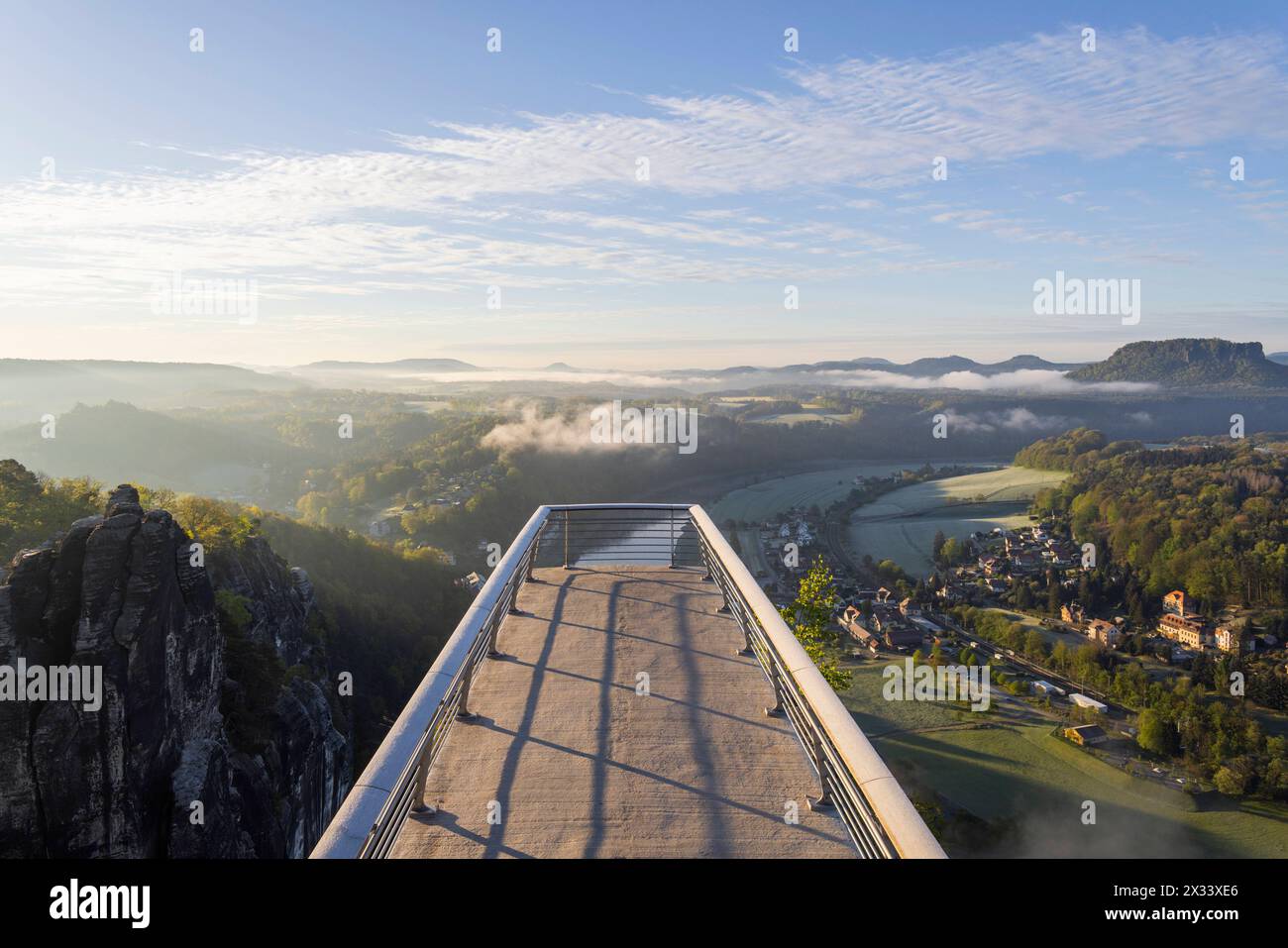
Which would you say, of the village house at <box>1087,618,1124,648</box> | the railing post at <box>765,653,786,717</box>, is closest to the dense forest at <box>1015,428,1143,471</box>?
the village house at <box>1087,618,1124,648</box>

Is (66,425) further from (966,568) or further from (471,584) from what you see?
(966,568)

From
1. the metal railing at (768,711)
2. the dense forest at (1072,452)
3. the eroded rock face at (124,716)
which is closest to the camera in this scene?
the metal railing at (768,711)

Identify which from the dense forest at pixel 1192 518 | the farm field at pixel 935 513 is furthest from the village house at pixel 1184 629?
Result: the farm field at pixel 935 513

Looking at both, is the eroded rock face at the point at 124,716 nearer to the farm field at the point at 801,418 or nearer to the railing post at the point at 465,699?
the railing post at the point at 465,699

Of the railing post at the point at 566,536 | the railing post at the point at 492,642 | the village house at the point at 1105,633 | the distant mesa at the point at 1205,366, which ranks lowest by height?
the village house at the point at 1105,633

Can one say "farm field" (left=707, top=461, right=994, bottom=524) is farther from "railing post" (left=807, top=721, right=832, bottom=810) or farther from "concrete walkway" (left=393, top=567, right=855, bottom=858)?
"railing post" (left=807, top=721, right=832, bottom=810)

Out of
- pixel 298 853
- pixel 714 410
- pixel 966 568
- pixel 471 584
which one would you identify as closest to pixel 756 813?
pixel 298 853
